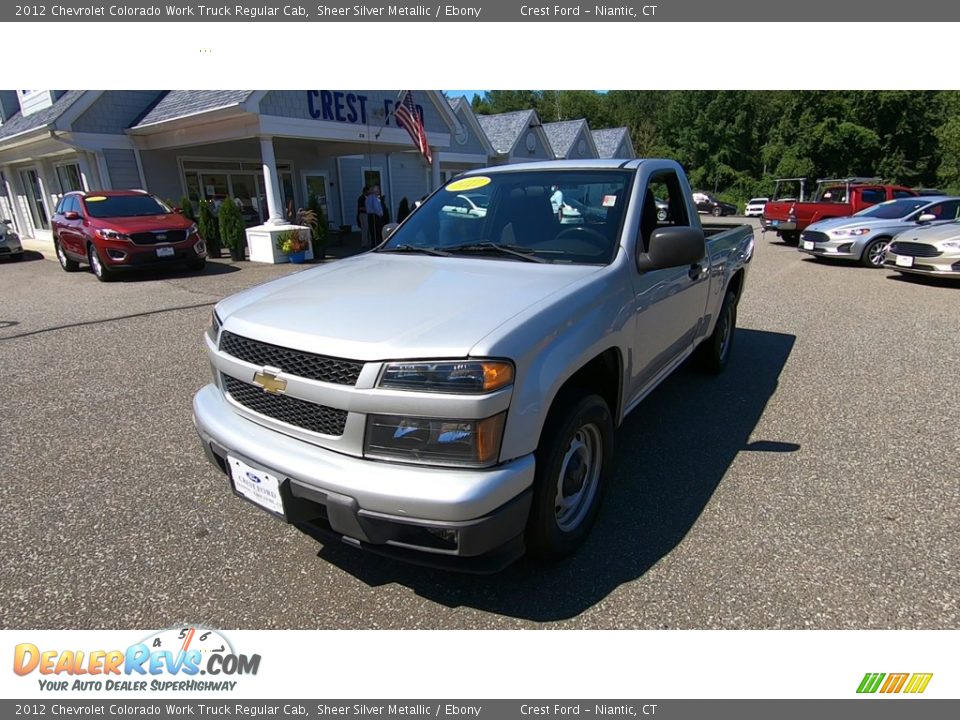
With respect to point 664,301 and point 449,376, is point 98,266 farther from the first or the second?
point 449,376

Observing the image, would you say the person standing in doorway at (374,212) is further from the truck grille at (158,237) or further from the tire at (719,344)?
the tire at (719,344)

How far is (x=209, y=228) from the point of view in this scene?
Answer: 45.3 ft

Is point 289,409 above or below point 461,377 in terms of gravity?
below

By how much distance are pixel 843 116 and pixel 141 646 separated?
54.8 m

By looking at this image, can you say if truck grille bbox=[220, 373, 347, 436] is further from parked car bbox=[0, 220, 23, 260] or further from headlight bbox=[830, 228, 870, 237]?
parked car bbox=[0, 220, 23, 260]

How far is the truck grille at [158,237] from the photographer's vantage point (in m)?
10.8

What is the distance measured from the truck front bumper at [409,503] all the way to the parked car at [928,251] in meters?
10.8

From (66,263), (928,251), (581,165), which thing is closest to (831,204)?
(928,251)

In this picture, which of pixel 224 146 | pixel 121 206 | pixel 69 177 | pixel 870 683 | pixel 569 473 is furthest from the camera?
pixel 69 177

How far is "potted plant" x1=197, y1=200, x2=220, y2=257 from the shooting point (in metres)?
13.8

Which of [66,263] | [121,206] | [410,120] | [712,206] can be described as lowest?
[712,206]

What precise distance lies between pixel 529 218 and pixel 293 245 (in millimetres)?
11138

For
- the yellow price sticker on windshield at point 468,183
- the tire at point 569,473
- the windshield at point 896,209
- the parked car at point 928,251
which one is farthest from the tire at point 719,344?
the windshield at point 896,209

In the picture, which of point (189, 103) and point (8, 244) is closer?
point (189, 103)
